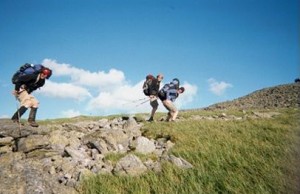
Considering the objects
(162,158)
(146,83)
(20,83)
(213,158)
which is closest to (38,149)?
(20,83)

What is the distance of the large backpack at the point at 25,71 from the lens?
11703mm

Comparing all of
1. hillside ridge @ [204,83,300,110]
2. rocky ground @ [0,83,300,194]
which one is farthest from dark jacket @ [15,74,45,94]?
hillside ridge @ [204,83,300,110]

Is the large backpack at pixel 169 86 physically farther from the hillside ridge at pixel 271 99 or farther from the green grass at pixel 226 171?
the hillside ridge at pixel 271 99

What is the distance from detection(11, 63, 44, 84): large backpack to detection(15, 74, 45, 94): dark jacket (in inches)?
4.4

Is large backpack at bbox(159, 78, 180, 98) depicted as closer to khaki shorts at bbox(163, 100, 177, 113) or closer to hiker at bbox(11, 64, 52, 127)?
khaki shorts at bbox(163, 100, 177, 113)

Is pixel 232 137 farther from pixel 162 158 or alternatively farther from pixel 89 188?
pixel 89 188

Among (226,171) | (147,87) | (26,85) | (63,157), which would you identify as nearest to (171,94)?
(147,87)

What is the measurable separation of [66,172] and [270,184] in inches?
207

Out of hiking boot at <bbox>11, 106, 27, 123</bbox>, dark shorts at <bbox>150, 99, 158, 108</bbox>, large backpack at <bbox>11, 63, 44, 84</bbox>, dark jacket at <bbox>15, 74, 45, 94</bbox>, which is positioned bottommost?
hiking boot at <bbox>11, 106, 27, 123</bbox>

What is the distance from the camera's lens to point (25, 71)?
38.4 ft

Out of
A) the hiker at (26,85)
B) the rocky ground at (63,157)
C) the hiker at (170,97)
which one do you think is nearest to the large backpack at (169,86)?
the hiker at (170,97)

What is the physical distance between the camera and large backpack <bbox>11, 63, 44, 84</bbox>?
1170cm

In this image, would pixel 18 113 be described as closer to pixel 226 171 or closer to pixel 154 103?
pixel 154 103

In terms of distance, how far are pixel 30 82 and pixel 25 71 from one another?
0.47 m
